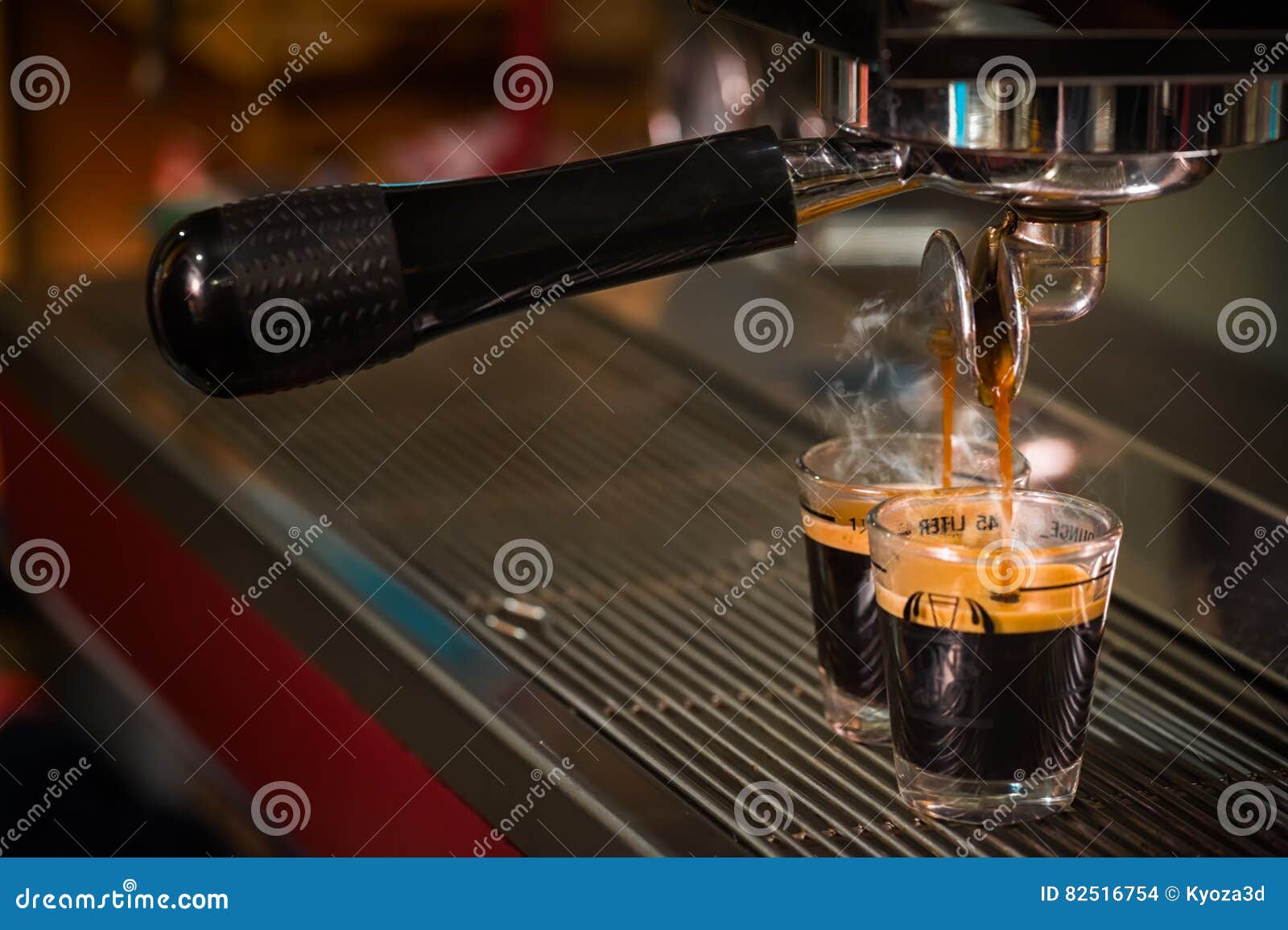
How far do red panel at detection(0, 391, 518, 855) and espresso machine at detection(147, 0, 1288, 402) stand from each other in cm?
27

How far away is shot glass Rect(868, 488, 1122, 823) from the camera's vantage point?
22.0 inches

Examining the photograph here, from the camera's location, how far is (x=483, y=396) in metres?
1.10

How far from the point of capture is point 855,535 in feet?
2.12

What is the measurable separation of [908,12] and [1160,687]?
0.36 m

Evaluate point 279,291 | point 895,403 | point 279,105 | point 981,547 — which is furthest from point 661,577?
point 279,105

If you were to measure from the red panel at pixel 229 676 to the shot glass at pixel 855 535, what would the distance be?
0.16 metres

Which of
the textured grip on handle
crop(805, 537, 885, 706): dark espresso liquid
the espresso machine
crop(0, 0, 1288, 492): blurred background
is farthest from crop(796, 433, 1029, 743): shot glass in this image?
crop(0, 0, 1288, 492): blurred background

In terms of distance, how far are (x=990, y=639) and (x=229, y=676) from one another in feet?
2.04

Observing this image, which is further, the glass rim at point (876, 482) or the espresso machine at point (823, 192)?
the glass rim at point (876, 482)

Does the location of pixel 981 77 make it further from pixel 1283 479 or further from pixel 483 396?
pixel 483 396

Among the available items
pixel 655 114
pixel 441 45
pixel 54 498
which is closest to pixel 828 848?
pixel 54 498

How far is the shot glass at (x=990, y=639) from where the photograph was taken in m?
0.56

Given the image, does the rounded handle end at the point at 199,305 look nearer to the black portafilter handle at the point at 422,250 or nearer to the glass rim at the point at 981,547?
the black portafilter handle at the point at 422,250

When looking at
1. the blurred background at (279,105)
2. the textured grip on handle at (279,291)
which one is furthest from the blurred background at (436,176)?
the textured grip on handle at (279,291)
